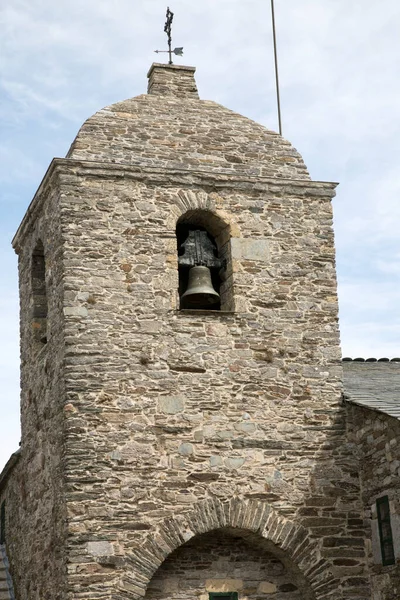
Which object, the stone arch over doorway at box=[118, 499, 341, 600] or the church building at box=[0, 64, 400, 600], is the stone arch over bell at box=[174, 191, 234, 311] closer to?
the church building at box=[0, 64, 400, 600]

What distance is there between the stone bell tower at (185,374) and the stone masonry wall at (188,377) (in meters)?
0.02

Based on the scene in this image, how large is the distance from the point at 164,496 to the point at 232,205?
383cm

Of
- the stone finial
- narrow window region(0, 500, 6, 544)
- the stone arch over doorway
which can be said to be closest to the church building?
the stone arch over doorway

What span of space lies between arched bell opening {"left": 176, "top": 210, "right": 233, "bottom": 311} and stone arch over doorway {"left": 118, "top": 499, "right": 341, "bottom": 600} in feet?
8.39

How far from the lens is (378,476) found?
13.4 m

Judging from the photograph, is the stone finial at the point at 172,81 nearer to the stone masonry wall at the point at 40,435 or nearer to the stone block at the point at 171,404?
the stone masonry wall at the point at 40,435

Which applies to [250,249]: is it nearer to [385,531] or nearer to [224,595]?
[385,531]

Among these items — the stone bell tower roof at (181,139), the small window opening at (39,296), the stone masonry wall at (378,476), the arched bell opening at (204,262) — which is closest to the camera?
the stone masonry wall at (378,476)

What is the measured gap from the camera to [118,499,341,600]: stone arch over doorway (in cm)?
1305

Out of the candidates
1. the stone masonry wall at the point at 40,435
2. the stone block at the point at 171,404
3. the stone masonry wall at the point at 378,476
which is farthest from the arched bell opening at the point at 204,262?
the stone masonry wall at the point at 378,476

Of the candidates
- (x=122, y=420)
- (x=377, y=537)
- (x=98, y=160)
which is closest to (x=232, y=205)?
(x=98, y=160)

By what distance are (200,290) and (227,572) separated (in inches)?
134

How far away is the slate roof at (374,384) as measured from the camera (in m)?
13.7

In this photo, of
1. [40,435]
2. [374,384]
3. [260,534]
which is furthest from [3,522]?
[374,384]
